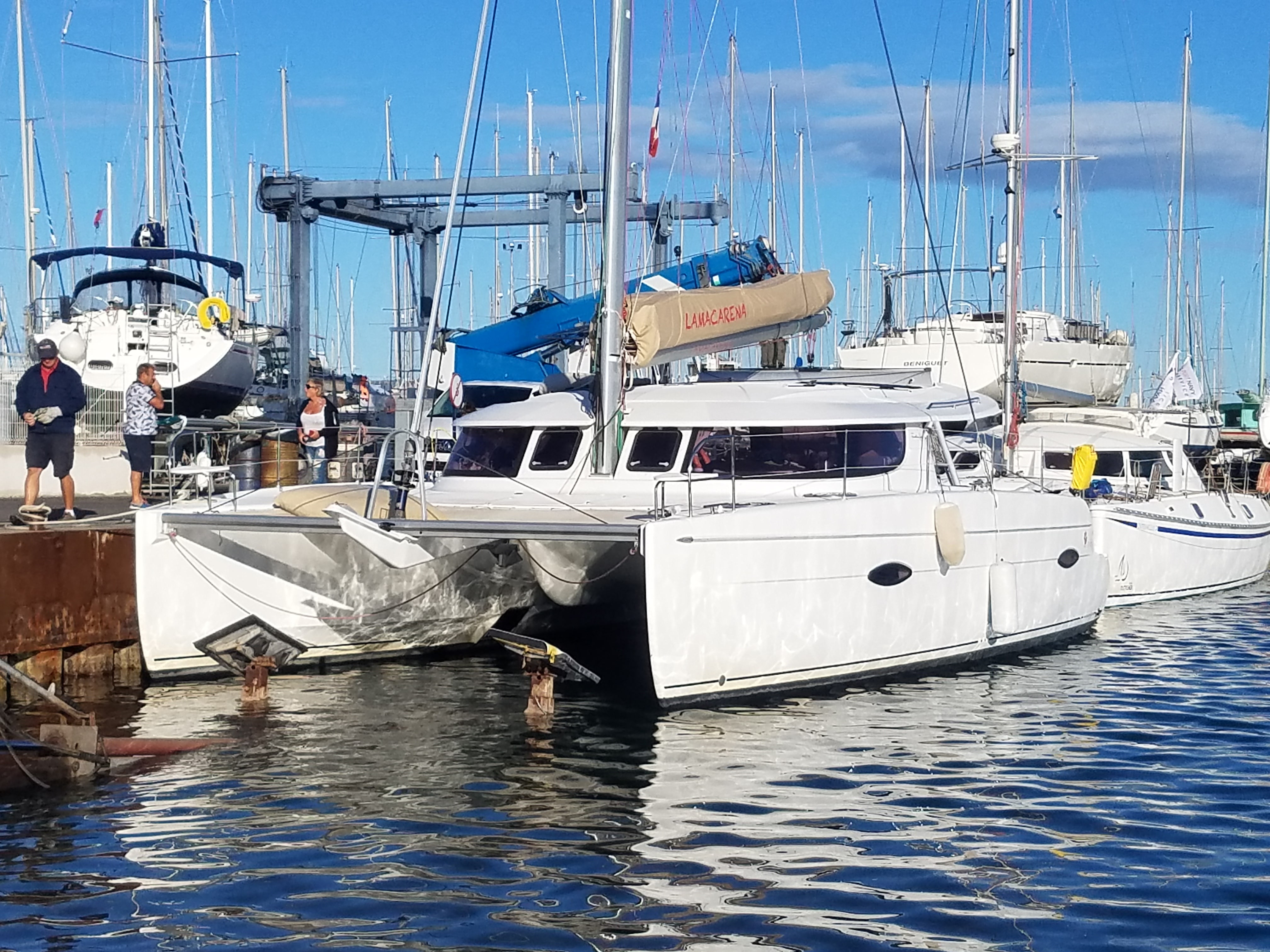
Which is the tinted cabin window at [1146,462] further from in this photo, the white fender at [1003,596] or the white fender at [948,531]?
the white fender at [948,531]

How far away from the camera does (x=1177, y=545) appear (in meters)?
16.8

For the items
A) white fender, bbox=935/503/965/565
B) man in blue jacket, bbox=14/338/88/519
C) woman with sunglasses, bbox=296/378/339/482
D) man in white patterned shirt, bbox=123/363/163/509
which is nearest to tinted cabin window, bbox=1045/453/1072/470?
white fender, bbox=935/503/965/565

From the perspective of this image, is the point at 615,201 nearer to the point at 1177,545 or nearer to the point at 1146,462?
the point at 1177,545

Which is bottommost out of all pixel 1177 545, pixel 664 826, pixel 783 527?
pixel 664 826

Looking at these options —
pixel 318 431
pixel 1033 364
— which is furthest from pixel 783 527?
pixel 1033 364

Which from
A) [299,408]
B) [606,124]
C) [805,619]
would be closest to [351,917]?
[805,619]

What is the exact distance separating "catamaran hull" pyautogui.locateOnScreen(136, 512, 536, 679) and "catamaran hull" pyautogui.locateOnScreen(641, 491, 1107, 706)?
7.75 feet

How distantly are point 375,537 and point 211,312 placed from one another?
15404 mm

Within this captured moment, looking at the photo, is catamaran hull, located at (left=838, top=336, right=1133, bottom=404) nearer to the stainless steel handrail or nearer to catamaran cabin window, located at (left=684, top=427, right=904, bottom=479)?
catamaran cabin window, located at (left=684, top=427, right=904, bottom=479)

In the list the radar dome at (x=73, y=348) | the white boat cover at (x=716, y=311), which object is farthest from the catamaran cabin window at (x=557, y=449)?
the radar dome at (x=73, y=348)

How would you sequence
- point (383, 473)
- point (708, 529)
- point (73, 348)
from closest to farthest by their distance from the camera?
point (708, 529)
point (383, 473)
point (73, 348)

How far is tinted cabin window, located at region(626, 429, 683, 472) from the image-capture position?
1175 centimetres

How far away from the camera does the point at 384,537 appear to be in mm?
10031

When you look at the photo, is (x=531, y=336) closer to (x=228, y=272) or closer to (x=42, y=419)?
(x=42, y=419)
